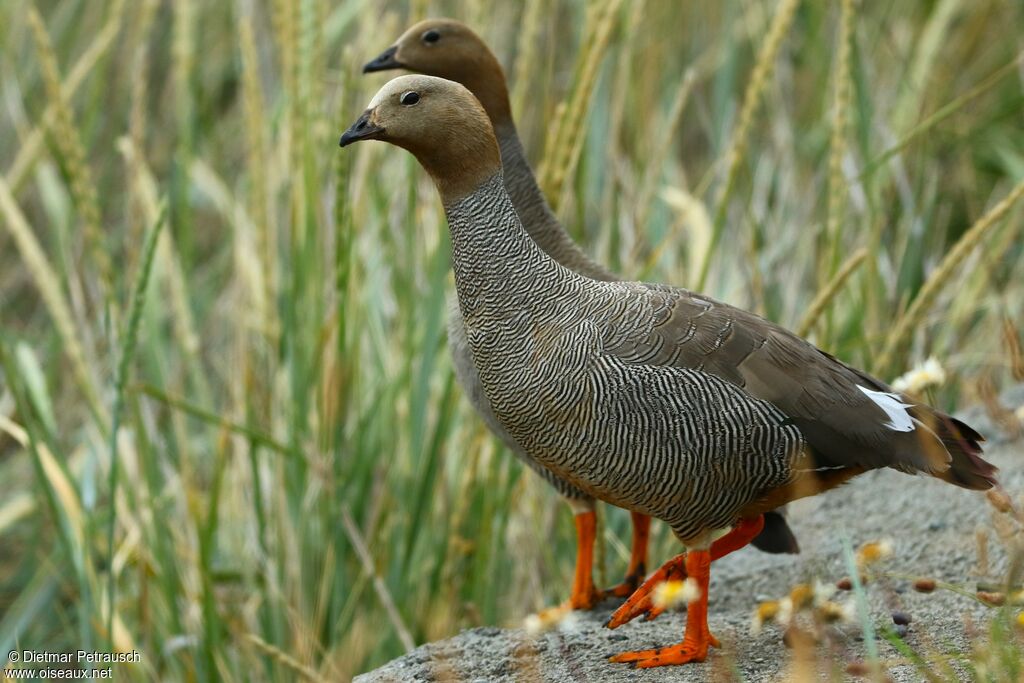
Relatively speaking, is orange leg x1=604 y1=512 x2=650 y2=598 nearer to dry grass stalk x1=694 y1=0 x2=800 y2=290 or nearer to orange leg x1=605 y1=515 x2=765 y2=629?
orange leg x1=605 y1=515 x2=765 y2=629

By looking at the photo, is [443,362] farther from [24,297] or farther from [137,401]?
[24,297]

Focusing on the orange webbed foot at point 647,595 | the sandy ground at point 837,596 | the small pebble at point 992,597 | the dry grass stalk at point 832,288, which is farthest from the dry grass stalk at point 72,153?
the small pebble at point 992,597

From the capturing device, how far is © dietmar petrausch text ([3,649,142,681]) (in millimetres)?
3781

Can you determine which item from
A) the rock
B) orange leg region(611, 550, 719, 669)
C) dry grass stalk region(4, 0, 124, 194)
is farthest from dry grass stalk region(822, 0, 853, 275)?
dry grass stalk region(4, 0, 124, 194)

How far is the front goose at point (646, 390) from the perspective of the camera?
134 inches

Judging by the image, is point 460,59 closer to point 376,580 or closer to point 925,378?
point 376,580

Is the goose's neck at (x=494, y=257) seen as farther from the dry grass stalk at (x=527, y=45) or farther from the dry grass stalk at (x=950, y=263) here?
the dry grass stalk at (x=950, y=263)

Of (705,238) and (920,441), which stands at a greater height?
(705,238)

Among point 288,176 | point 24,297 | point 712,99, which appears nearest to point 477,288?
point 288,176

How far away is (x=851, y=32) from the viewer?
4.38 meters

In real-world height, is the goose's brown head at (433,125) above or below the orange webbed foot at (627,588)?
above

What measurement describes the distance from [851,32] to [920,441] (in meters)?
1.57

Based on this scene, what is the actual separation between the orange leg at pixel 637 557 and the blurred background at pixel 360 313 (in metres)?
0.11

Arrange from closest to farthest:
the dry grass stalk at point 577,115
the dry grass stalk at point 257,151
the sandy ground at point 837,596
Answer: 1. the sandy ground at point 837,596
2. the dry grass stalk at point 577,115
3. the dry grass stalk at point 257,151
